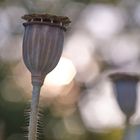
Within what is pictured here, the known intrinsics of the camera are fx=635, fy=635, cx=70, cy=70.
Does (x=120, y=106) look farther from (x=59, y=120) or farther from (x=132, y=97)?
(x=59, y=120)

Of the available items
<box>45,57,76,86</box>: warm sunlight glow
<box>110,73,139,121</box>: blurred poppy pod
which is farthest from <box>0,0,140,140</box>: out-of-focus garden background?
<box>110,73,139,121</box>: blurred poppy pod

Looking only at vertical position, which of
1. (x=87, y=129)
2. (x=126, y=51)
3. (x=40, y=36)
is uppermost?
(x=126, y=51)

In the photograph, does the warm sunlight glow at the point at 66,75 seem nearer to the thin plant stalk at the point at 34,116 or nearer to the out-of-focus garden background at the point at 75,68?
the out-of-focus garden background at the point at 75,68

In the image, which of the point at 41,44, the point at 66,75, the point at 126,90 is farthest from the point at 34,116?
the point at 66,75

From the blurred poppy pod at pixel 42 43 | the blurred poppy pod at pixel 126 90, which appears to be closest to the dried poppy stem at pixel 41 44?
the blurred poppy pod at pixel 42 43

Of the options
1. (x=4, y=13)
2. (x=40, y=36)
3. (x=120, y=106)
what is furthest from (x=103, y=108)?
(x=40, y=36)

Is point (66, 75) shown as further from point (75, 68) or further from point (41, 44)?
point (41, 44)

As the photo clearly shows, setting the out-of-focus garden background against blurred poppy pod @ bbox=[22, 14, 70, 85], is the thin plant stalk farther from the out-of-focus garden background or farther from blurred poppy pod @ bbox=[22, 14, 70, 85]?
the out-of-focus garden background

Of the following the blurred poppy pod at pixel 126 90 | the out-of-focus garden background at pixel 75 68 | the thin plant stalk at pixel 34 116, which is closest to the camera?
the thin plant stalk at pixel 34 116
